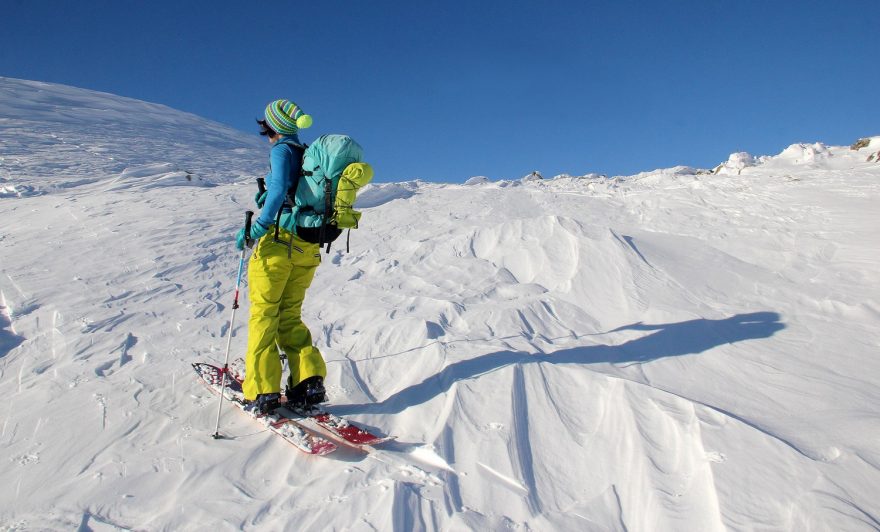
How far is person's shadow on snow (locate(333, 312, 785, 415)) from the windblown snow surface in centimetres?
3

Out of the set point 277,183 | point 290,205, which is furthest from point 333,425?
point 277,183

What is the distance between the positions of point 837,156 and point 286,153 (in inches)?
665

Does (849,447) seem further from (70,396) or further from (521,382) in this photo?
(70,396)

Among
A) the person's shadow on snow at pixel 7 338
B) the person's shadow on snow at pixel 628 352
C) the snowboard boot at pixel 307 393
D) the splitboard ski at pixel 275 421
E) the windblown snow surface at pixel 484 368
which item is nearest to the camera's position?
the windblown snow surface at pixel 484 368

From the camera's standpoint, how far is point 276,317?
4.11m

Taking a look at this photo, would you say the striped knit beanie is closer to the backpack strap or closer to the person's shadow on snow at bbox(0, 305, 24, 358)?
the backpack strap

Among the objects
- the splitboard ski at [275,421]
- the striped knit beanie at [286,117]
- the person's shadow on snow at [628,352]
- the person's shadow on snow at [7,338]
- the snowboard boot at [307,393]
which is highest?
the striped knit beanie at [286,117]

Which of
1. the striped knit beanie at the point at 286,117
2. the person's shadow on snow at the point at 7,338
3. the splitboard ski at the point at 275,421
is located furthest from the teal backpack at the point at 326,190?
the person's shadow on snow at the point at 7,338

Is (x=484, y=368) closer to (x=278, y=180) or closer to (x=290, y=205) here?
(x=290, y=205)

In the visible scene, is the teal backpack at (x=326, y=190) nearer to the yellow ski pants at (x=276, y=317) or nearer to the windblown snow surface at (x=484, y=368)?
the yellow ski pants at (x=276, y=317)

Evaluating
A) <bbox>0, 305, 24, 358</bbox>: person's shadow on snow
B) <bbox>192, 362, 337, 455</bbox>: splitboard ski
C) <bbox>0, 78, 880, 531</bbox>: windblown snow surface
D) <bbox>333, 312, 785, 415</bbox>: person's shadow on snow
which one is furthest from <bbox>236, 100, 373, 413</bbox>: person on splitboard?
<bbox>0, 305, 24, 358</bbox>: person's shadow on snow

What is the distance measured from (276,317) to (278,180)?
3.36 feet

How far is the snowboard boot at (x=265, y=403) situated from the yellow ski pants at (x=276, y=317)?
0.03 m

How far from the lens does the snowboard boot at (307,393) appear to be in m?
4.05
